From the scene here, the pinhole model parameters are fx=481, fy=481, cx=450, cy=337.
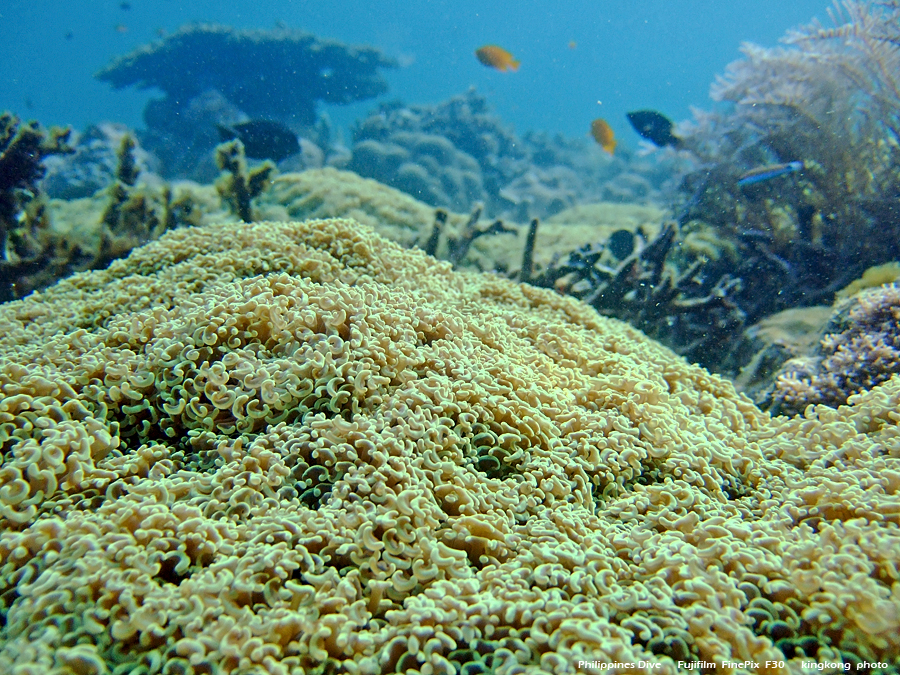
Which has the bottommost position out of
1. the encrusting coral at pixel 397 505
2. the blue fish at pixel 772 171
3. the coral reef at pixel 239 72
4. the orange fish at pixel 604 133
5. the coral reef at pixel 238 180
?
the encrusting coral at pixel 397 505

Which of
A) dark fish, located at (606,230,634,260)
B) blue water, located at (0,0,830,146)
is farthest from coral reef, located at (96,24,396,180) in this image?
blue water, located at (0,0,830,146)

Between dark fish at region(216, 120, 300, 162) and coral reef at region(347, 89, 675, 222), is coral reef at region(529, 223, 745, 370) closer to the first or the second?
dark fish at region(216, 120, 300, 162)

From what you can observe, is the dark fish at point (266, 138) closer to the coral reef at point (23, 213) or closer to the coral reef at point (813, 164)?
the coral reef at point (23, 213)

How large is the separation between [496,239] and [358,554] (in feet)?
23.4

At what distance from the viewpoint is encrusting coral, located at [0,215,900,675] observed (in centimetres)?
140

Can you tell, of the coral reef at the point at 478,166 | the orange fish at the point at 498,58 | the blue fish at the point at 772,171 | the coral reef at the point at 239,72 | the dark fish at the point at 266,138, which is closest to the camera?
the blue fish at the point at 772,171

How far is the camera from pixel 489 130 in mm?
20406

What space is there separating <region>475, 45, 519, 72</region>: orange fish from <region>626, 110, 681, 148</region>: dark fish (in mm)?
3673

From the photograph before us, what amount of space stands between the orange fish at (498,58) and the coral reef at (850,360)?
30.7 feet

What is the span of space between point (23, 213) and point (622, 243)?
7.61 metres

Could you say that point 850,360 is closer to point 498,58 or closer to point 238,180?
point 238,180

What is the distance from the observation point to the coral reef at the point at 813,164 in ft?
19.3

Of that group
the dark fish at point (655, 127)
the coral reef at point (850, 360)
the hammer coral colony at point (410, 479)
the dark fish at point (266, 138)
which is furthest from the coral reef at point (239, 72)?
the coral reef at point (850, 360)

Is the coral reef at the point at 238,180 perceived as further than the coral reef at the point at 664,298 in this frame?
Yes
